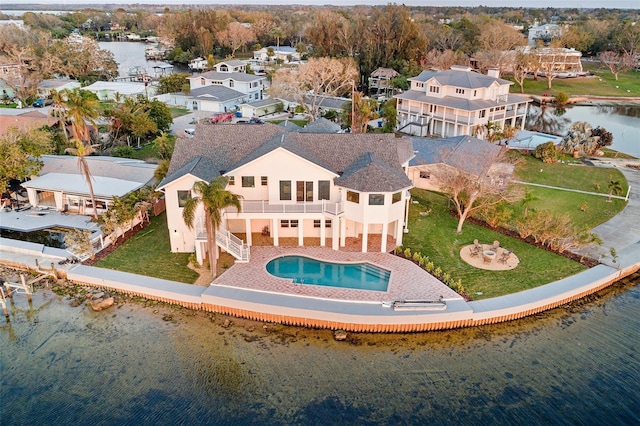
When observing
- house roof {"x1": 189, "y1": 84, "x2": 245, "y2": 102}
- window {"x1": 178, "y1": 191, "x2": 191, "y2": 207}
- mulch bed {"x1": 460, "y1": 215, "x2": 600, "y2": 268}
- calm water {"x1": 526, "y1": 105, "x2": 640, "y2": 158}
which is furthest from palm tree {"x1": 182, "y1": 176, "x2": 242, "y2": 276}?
calm water {"x1": 526, "y1": 105, "x2": 640, "y2": 158}

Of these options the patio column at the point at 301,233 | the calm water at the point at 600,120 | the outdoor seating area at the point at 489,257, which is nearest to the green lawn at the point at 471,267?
the outdoor seating area at the point at 489,257

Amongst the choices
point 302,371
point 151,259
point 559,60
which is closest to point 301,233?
point 151,259

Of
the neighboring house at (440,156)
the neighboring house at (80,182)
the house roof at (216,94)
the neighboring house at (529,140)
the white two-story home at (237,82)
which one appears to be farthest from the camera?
the white two-story home at (237,82)

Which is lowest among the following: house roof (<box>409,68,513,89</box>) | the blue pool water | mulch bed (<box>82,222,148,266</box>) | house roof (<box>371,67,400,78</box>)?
the blue pool water

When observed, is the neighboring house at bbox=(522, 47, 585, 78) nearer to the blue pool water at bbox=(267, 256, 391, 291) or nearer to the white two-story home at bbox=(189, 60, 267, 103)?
the white two-story home at bbox=(189, 60, 267, 103)

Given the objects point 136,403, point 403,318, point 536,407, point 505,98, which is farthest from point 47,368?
point 505,98

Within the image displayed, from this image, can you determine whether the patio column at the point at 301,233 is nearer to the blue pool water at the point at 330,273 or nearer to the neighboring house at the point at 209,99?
the blue pool water at the point at 330,273

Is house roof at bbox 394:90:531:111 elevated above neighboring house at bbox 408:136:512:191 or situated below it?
above

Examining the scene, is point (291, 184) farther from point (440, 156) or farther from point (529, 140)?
point (529, 140)
